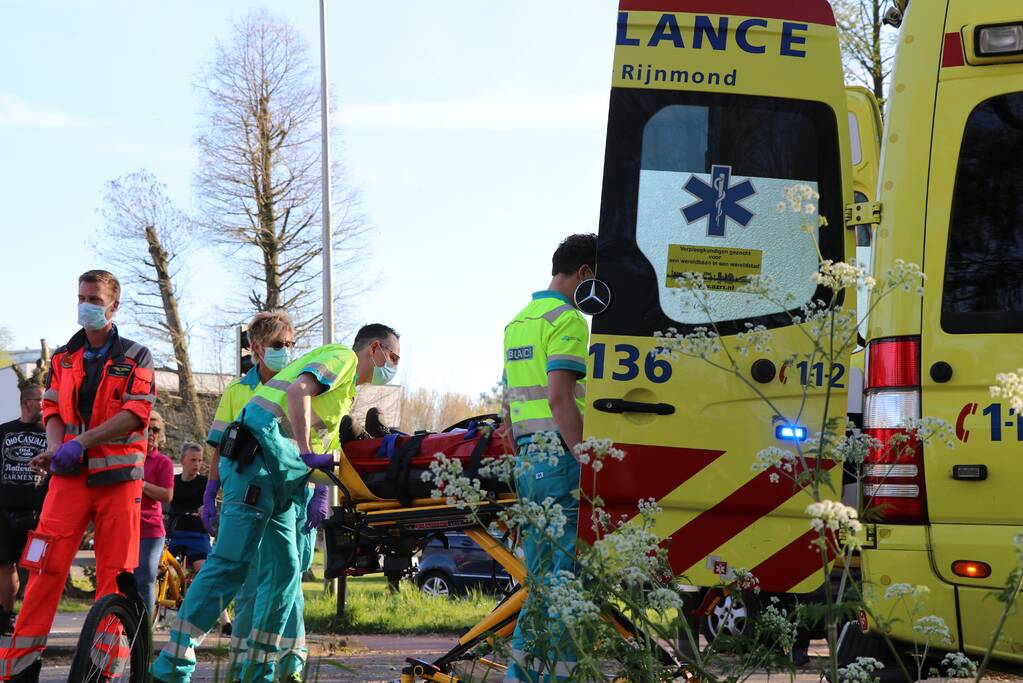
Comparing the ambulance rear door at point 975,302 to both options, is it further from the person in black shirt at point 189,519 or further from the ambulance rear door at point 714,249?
the person in black shirt at point 189,519

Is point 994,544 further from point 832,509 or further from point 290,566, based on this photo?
point 290,566

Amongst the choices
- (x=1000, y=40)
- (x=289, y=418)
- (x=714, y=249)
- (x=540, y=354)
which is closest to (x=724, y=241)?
(x=714, y=249)

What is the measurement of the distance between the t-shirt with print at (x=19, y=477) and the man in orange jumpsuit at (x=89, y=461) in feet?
8.12

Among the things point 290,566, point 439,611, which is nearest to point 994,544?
point 290,566

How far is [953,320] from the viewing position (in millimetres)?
4367

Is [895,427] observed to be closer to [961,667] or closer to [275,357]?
[961,667]

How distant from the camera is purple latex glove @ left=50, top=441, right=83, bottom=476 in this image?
5707 millimetres

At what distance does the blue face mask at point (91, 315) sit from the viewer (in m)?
6.05

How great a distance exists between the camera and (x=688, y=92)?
15.9 ft

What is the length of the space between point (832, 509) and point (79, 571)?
66.8ft

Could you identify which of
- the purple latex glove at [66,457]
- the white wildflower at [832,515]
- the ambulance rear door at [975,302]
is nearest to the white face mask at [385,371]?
the purple latex glove at [66,457]

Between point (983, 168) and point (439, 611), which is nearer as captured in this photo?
point (983, 168)

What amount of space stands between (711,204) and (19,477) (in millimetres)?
5689

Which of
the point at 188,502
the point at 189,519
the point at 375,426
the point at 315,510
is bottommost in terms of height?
the point at 189,519
